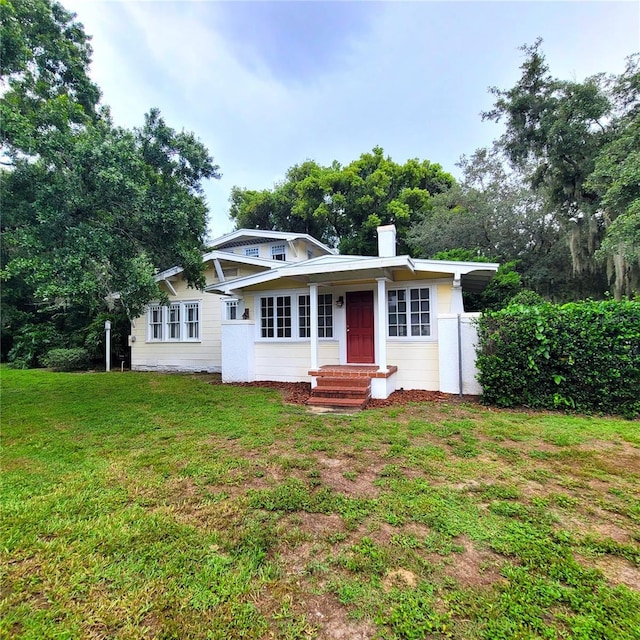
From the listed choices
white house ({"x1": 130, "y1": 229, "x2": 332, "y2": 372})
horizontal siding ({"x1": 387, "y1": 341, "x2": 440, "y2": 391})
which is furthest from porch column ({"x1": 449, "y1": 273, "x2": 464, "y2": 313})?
white house ({"x1": 130, "y1": 229, "x2": 332, "y2": 372})

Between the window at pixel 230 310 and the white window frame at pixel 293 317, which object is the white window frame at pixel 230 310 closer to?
the window at pixel 230 310

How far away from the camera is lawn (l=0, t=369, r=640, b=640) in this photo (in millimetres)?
1762

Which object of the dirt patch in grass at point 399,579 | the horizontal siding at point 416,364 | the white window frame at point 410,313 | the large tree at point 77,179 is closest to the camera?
the dirt patch in grass at point 399,579

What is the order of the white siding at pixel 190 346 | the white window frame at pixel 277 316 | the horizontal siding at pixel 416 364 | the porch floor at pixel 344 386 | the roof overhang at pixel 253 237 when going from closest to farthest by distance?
the porch floor at pixel 344 386 < the horizontal siding at pixel 416 364 < the white window frame at pixel 277 316 < the white siding at pixel 190 346 < the roof overhang at pixel 253 237

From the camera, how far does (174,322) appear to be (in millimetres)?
12195

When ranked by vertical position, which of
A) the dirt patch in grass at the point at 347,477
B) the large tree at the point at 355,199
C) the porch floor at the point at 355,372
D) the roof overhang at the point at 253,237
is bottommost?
the dirt patch in grass at the point at 347,477

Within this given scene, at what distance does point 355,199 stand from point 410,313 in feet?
49.8

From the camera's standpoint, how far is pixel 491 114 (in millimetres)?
13055

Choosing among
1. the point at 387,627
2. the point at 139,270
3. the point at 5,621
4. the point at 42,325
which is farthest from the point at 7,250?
the point at 42,325

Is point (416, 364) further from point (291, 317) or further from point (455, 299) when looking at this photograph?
point (291, 317)

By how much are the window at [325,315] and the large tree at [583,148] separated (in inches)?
279

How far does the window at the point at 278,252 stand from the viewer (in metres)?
13.4

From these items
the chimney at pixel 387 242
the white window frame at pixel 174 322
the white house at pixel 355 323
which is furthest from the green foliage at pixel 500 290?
the white window frame at pixel 174 322

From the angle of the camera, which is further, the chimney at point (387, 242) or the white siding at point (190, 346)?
the white siding at point (190, 346)
